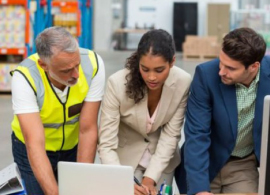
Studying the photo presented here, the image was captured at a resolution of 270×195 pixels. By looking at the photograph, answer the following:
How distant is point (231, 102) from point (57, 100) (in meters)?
0.86

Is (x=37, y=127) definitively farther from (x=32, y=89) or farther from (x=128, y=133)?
(x=128, y=133)

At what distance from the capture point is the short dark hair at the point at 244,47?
2299 millimetres

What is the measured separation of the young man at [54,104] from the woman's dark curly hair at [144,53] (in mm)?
181

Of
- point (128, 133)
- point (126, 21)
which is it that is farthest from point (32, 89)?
point (126, 21)

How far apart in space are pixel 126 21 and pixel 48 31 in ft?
45.1

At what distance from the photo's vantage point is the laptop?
6.93ft

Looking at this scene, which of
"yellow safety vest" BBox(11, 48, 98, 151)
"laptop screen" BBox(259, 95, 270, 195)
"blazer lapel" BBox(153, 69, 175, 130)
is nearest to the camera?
"laptop screen" BBox(259, 95, 270, 195)

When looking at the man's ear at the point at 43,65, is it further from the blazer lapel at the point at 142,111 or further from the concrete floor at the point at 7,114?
the concrete floor at the point at 7,114

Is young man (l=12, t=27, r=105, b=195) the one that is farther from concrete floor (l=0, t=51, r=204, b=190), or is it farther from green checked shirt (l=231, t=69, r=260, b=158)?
concrete floor (l=0, t=51, r=204, b=190)

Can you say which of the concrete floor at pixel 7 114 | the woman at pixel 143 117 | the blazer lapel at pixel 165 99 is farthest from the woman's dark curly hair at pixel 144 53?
the concrete floor at pixel 7 114

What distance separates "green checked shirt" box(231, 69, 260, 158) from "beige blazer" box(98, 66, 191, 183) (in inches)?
12.6

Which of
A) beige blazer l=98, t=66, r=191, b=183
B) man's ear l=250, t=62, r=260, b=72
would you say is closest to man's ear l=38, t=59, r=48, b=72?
beige blazer l=98, t=66, r=191, b=183

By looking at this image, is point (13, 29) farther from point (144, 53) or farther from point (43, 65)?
point (144, 53)

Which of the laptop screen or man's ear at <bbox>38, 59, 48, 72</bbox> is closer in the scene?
the laptop screen
